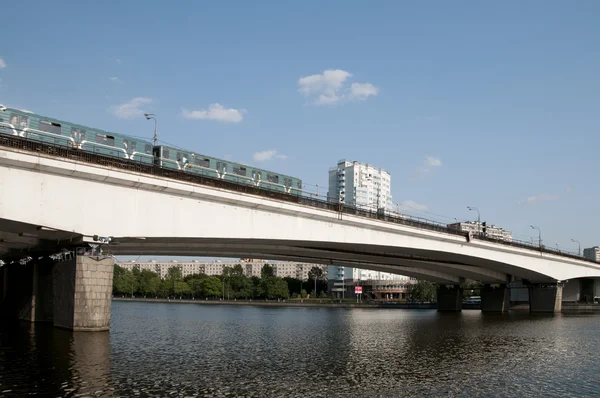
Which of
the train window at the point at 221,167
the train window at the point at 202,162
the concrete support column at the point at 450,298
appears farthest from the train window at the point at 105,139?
the concrete support column at the point at 450,298

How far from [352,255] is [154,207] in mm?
37965

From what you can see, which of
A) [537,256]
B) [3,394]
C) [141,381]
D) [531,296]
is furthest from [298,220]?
[531,296]

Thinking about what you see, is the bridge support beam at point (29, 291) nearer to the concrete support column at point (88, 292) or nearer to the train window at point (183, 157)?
the concrete support column at point (88, 292)

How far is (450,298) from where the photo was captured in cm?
10531

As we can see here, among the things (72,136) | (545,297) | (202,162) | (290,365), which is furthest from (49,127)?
(545,297)

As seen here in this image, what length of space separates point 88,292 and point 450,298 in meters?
81.1

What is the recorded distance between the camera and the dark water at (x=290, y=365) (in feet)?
74.0

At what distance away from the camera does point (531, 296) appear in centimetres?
9550

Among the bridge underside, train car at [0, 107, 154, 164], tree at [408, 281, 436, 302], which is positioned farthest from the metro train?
tree at [408, 281, 436, 302]

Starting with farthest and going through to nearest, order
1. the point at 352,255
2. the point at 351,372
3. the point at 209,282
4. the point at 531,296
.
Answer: the point at 209,282
the point at 531,296
the point at 352,255
the point at 351,372

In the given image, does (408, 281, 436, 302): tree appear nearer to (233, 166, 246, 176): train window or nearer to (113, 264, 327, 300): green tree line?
(113, 264, 327, 300): green tree line

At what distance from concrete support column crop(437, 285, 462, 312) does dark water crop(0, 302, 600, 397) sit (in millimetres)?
60086

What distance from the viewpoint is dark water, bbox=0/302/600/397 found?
2256 centimetres

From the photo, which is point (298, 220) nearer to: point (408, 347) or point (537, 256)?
point (408, 347)
